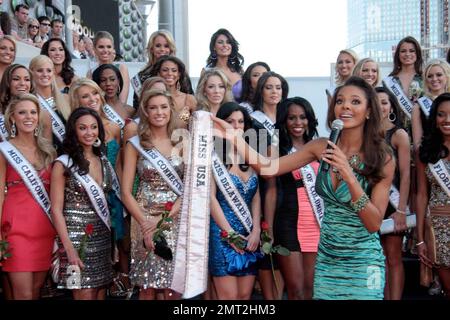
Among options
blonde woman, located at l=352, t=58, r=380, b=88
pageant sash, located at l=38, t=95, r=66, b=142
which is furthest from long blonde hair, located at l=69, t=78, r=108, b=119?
blonde woman, located at l=352, t=58, r=380, b=88

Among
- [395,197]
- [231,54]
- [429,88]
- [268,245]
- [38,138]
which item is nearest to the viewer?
[268,245]

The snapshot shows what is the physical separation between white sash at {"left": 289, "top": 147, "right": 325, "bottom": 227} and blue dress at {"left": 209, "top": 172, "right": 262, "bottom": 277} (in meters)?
0.31

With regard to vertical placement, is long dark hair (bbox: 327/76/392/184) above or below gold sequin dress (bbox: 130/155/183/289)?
above

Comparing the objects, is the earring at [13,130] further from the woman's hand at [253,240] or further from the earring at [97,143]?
the woman's hand at [253,240]

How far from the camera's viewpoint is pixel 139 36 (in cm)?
1897

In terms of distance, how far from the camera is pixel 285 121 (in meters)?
3.88

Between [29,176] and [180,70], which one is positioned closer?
[29,176]

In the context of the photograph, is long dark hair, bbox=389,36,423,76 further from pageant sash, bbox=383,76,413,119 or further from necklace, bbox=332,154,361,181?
necklace, bbox=332,154,361,181

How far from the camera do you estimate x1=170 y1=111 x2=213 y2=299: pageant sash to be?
296cm

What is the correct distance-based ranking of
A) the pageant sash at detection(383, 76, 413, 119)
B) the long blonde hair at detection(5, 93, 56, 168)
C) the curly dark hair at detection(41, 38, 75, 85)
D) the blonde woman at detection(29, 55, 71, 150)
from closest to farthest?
the long blonde hair at detection(5, 93, 56, 168)
the blonde woman at detection(29, 55, 71, 150)
the pageant sash at detection(383, 76, 413, 119)
the curly dark hair at detection(41, 38, 75, 85)

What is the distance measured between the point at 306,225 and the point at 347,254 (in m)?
1.12

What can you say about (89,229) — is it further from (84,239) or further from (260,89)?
(260,89)

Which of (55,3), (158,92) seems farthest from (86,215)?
(55,3)

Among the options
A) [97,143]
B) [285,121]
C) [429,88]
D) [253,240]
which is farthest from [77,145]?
[429,88]
